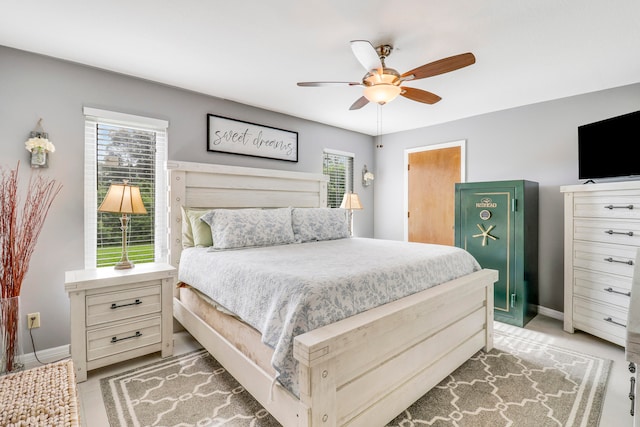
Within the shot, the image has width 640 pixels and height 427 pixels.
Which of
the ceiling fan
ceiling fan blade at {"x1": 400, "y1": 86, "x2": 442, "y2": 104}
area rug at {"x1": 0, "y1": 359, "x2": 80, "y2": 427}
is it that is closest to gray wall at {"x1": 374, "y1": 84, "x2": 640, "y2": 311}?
ceiling fan blade at {"x1": 400, "y1": 86, "x2": 442, "y2": 104}

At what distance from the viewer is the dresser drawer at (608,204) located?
2.51 metres

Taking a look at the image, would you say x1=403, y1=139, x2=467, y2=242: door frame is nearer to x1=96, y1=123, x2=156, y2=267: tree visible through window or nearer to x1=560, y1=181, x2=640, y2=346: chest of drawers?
x1=560, y1=181, x2=640, y2=346: chest of drawers

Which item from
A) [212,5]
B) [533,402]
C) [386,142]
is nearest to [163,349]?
[212,5]

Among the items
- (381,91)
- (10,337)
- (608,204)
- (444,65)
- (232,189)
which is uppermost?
(444,65)

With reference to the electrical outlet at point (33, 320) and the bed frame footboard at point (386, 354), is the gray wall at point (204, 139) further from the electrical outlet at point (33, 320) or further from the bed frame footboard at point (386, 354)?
the bed frame footboard at point (386, 354)

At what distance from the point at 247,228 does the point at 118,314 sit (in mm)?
1143

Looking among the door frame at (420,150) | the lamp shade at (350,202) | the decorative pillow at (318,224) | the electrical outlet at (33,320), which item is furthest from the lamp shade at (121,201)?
the door frame at (420,150)

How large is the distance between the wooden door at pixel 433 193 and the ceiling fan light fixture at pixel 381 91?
2.47 m

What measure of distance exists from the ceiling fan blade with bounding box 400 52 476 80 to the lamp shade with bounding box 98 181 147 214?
7.30ft

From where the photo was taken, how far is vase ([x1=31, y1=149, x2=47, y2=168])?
2381mm

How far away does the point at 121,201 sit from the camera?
7.81 ft

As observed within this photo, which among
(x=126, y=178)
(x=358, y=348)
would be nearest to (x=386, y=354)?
(x=358, y=348)

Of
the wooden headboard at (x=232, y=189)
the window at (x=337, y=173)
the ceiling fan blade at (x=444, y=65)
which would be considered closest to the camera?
the ceiling fan blade at (x=444, y=65)

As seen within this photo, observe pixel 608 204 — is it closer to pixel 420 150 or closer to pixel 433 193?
pixel 433 193
